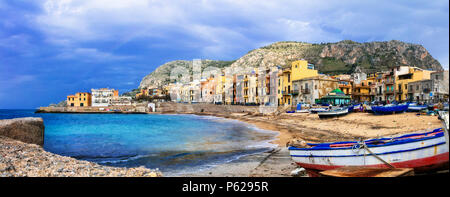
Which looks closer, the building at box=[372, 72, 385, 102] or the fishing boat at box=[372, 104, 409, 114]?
the fishing boat at box=[372, 104, 409, 114]

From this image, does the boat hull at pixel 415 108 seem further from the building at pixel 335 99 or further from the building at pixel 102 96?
the building at pixel 102 96

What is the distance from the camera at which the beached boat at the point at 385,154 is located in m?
5.42

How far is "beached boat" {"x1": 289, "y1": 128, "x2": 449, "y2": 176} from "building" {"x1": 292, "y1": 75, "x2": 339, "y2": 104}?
33.8m

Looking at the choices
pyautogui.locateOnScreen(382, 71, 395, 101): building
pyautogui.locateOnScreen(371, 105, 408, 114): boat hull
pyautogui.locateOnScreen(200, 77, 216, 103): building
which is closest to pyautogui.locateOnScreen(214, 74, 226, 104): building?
pyautogui.locateOnScreen(200, 77, 216, 103): building

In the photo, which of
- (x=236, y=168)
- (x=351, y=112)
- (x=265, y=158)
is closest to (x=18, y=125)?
(x=236, y=168)

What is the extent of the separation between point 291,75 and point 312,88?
5.56m

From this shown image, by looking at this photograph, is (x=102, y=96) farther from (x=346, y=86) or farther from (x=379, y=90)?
(x=379, y=90)

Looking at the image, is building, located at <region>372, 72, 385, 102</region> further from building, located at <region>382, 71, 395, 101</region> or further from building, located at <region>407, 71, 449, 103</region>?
building, located at <region>407, 71, 449, 103</region>

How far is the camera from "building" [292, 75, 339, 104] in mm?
39344

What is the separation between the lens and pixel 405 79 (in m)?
41.0

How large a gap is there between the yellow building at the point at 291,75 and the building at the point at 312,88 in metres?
1.17
